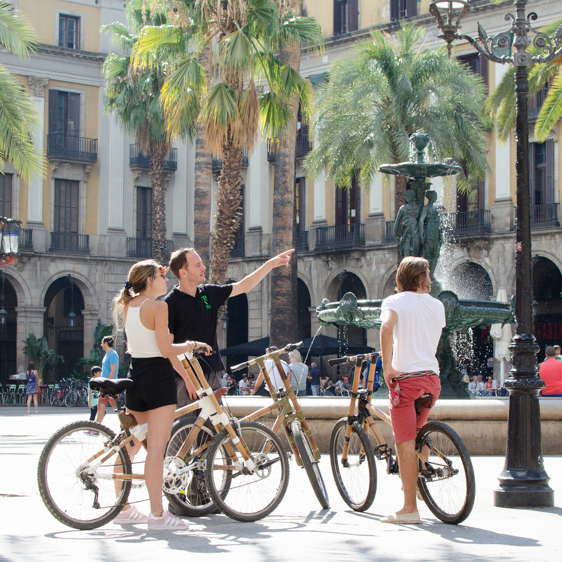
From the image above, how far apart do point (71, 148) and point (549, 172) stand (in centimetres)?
1803

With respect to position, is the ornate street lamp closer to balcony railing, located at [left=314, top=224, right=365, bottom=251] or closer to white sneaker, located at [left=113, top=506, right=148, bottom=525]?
white sneaker, located at [left=113, top=506, right=148, bottom=525]

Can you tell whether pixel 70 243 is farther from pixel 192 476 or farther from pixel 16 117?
pixel 192 476

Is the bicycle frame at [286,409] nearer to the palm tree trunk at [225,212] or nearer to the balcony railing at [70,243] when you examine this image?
the palm tree trunk at [225,212]

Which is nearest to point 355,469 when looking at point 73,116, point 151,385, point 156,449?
point 156,449

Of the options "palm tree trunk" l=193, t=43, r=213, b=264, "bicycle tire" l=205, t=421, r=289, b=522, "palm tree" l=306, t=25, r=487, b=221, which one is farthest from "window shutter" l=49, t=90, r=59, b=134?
"bicycle tire" l=205, t=421, r=289, b=522

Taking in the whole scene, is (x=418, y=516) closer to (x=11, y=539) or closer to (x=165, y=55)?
(x=11, y=539)

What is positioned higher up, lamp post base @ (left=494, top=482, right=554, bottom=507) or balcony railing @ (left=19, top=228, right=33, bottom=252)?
balcony railing @ (left=19, top=228, right=33, bottom=252)

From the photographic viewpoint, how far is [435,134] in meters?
24.6

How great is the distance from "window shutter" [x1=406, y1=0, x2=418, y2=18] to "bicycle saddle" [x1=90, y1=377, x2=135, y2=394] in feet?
96.3

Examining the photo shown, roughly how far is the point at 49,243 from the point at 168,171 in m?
5.55

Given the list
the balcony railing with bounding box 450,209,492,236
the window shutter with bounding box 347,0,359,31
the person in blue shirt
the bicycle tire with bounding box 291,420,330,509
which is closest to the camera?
the bicycle tire with bounding box 291,420,330,509

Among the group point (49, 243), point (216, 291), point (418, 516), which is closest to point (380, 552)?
point (418, 516)

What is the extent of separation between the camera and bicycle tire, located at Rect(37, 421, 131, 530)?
17.9 feet

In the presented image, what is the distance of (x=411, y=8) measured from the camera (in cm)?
3291
